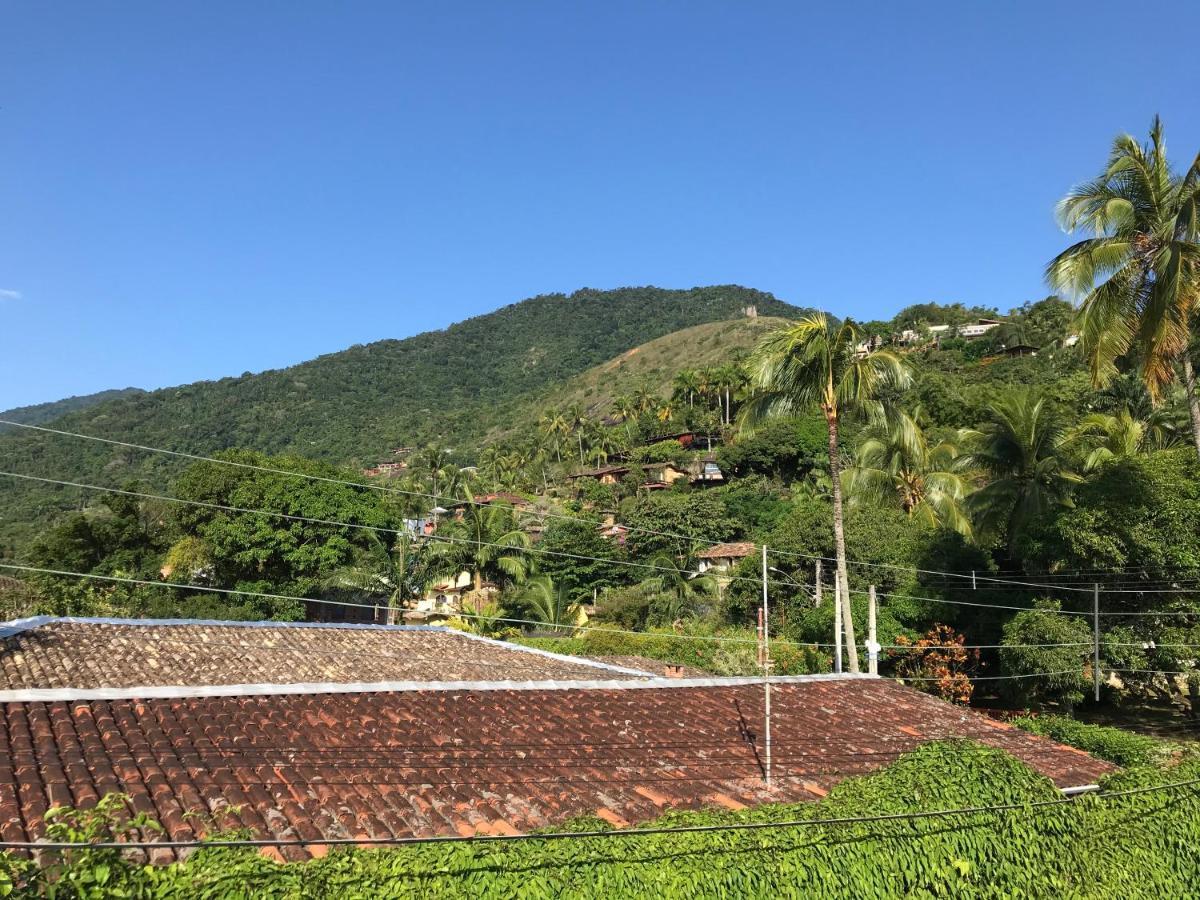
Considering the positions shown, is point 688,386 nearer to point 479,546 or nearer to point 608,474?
point 608,474

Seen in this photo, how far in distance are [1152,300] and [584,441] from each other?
7276cm

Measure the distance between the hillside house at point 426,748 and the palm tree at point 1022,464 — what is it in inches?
437

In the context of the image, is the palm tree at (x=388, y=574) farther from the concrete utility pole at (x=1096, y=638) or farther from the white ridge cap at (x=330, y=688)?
the concrete utility pole at (x=1096, y=638)

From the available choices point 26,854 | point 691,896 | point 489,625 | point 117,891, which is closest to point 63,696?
point 26,854

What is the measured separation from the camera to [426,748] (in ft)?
28.2

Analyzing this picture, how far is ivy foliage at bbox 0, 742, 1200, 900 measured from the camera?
472cm

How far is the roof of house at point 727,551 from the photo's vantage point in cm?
4534

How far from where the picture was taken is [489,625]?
36062 millimetres

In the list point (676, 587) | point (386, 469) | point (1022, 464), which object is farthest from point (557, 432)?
point (1022, 464)

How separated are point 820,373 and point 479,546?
71.8 feet

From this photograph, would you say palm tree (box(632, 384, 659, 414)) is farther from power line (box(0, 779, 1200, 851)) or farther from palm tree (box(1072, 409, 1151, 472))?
power line (box(0, 779, 1200, 851))

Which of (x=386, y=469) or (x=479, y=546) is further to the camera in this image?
(x=386, y=469)

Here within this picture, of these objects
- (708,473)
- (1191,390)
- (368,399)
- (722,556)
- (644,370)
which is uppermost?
(644,370)

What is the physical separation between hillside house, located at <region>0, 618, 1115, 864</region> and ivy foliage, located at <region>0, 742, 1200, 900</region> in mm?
613
